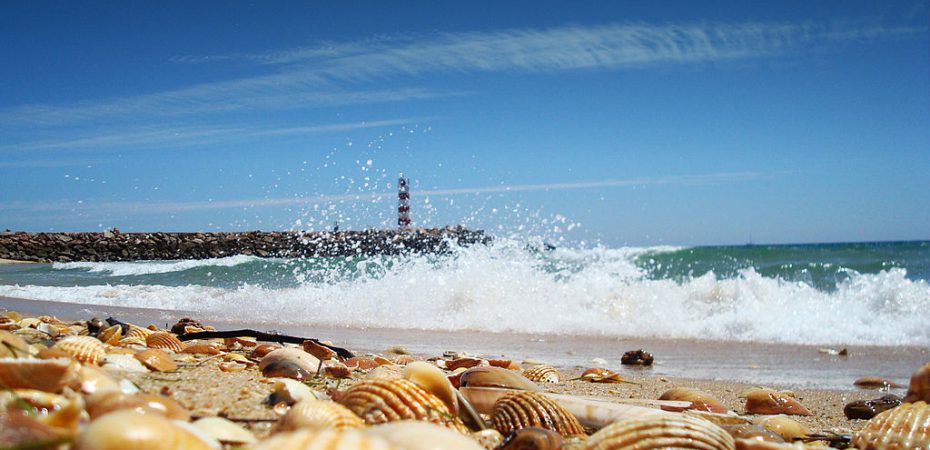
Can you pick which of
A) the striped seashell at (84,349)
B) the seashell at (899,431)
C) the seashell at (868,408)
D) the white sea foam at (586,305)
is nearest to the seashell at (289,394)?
the striped seashell at (84,349)

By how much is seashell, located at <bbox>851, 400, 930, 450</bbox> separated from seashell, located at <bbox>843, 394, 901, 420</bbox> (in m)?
1.05

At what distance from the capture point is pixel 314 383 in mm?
3031

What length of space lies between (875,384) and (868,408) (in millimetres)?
1333

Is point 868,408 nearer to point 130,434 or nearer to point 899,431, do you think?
point 899,431

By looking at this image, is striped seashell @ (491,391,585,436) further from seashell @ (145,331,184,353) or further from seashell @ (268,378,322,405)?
seashell @ (145,331,184,353)

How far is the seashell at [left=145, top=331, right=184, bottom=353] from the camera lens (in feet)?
13.5

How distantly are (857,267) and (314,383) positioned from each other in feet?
56.0

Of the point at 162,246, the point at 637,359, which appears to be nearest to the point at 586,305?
the point at 637,359

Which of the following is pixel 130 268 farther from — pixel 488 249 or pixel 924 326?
pixel 924 326

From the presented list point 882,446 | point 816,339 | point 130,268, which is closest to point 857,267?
point 816,339

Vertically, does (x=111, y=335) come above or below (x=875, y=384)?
above

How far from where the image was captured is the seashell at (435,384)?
2154 millimetres

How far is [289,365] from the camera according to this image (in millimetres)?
3170

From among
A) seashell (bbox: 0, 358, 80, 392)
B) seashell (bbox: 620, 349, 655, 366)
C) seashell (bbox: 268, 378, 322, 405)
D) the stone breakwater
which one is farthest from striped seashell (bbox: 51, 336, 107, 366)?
the stone breakwater
